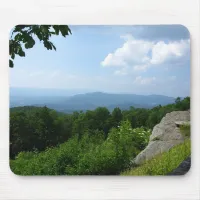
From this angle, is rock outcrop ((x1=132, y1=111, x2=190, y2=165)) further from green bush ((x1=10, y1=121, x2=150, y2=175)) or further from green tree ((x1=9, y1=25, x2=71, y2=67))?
green tree ((x1=9, y1=25, x2=71, y2=67))

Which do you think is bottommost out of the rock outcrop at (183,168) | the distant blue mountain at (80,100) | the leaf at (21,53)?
the rock outcrop at (183,168)

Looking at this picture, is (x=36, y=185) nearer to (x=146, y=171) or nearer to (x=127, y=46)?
(x=146, y=171)

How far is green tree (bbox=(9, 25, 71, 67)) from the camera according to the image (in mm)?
3578

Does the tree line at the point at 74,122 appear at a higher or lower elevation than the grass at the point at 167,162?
higher

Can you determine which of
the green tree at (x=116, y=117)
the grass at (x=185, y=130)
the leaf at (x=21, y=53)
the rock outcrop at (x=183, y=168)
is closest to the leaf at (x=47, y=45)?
the leaf at (x=21, y=53)

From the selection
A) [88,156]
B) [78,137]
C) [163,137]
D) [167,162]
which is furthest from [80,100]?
[167,162]

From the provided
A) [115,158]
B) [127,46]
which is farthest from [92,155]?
[127,46]

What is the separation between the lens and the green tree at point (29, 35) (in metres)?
3.58

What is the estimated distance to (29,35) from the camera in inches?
141

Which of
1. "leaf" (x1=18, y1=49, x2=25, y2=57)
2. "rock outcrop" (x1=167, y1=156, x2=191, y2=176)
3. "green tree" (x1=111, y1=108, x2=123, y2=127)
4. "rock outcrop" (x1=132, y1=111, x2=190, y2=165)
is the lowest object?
"rock outcrop" (x1=167, y1=156, x2=191, y2=176)

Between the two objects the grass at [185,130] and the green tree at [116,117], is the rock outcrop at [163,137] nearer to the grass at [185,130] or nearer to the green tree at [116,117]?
the grass at [185,130]

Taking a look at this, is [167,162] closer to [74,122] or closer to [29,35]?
[74,122]

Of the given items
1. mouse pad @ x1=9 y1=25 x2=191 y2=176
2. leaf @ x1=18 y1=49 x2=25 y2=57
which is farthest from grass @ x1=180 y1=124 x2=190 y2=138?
leaf @ x1=18 y1=49 x2=25 y2=57

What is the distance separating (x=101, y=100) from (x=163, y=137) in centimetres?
49
